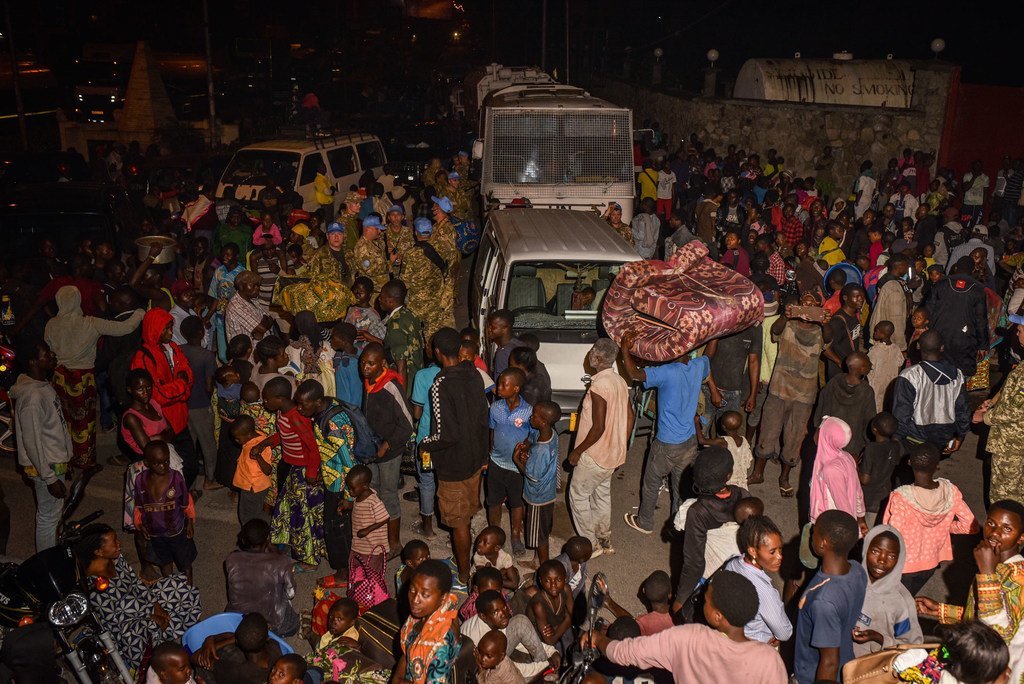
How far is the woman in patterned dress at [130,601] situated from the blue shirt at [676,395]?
140 inches

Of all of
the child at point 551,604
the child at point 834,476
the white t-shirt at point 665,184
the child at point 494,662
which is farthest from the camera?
the white t-shirt at point 665,184

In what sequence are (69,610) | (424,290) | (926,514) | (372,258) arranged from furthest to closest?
(372,258) < (424,290) < (926,514) < (69,610)

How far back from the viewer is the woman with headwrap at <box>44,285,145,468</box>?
7.12 m

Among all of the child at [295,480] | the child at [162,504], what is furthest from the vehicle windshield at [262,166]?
the child at [162,504]

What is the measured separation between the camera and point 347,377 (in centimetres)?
667

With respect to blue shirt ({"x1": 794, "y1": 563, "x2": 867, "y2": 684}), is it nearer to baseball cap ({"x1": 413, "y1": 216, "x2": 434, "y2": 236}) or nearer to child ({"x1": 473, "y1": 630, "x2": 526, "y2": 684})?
child ({"x1": 473, "y1": 630, "x2": 526, "y2": 684})

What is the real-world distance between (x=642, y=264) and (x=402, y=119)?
75.0 feet

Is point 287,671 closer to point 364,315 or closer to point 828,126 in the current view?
point 364,315

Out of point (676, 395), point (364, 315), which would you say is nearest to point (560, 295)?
point (364, 315)

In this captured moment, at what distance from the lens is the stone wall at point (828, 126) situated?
55.3ft

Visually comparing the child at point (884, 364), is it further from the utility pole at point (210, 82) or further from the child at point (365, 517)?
the utility pole at point (210, 82)

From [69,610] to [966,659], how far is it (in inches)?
171

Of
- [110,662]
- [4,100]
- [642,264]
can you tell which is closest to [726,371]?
[642,264]

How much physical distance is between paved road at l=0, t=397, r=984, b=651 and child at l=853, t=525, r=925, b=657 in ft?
5.96
